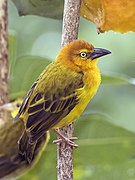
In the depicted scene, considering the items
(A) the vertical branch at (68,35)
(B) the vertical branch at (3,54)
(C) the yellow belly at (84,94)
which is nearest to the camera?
(A) the vertical branch at (68,35)

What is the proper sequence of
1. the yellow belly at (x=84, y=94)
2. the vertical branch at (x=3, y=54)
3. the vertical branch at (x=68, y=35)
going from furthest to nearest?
1. the yellow belly at (x=84, y=94)
2. the vertical branch at (x=3, y=54)
3. the vertical branch at (x=68, y=35)

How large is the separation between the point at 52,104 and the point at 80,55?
4.6 inches

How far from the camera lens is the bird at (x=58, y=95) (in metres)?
1.10

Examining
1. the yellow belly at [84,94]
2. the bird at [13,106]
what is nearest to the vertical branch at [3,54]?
the bird at [13,106]

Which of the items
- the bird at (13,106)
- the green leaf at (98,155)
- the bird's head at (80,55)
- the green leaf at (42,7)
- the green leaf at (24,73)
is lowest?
the green leaf at (98,155)

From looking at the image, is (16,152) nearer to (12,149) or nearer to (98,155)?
(12,149)

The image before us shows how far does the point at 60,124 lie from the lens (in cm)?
111

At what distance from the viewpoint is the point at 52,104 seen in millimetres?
1144

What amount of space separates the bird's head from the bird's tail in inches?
6.1

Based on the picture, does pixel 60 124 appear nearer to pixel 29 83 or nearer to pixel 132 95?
pixel 29 83

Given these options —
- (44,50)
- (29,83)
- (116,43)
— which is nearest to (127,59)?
(116,43)

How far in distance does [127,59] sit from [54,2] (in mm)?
1327

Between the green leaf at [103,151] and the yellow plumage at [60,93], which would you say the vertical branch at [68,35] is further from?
the green leaf at [103,151]

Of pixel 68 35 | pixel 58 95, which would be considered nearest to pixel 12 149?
pixel 58 95
